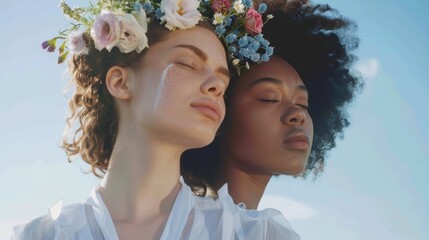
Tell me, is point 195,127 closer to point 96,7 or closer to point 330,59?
point 96,7

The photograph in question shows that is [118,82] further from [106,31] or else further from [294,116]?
[294,116]

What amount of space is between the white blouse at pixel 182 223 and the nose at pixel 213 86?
55 centimetres

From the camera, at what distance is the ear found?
381 cm

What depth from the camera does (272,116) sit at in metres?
4.30

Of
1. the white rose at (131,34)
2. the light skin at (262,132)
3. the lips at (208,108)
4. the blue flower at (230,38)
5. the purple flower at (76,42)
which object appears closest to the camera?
the lips at (208,108)

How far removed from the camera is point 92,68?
4.01 metres

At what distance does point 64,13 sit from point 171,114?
1052mm

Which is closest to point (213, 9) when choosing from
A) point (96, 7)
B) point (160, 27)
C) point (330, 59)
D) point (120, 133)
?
point (160, 27)

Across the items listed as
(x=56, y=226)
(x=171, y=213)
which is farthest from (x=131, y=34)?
(x=56, y=226)

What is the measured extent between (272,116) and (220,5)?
774 mm

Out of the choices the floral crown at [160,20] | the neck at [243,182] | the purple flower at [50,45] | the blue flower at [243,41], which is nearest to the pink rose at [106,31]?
the floral crown at [160,20]

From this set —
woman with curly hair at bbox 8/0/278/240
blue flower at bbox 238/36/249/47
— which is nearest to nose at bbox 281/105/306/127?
blue flower at bbox 238/36/249/47

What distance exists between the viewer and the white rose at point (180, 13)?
3.77 metres

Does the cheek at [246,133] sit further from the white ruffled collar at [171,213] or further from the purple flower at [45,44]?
the purple flower at [45,44]
